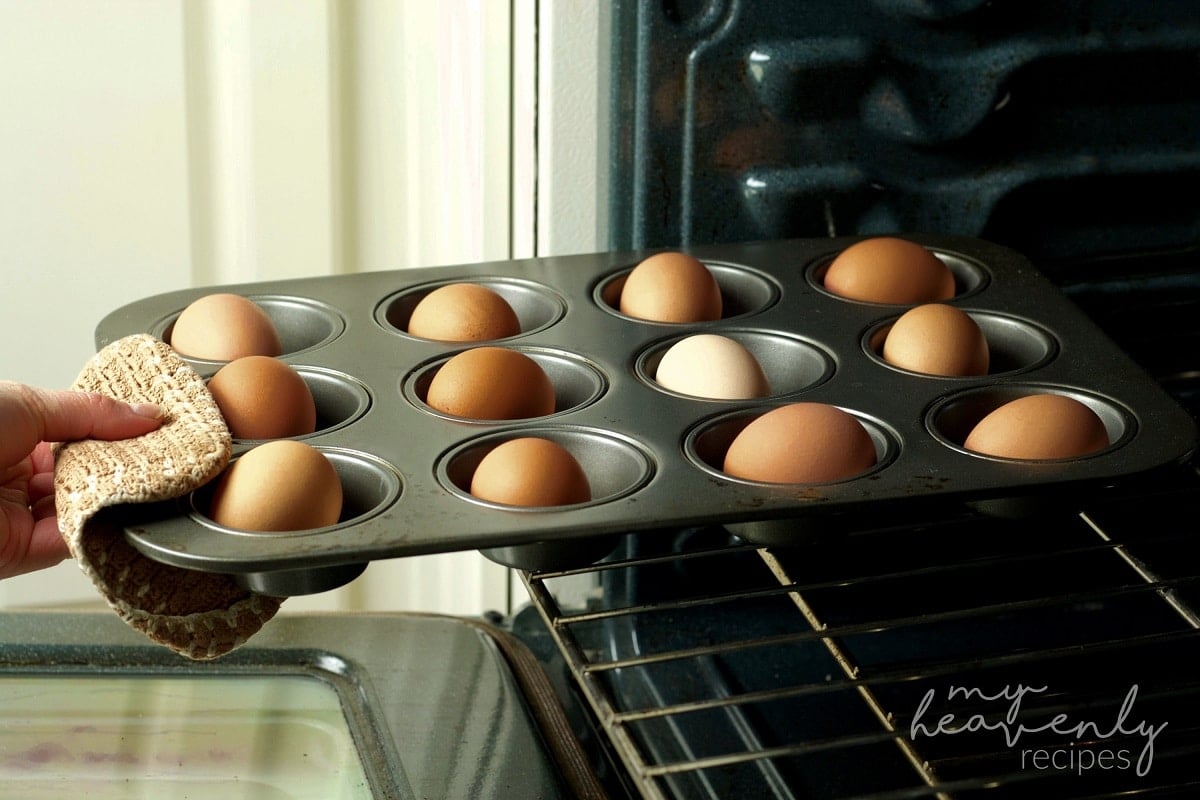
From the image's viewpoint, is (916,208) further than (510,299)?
Yes

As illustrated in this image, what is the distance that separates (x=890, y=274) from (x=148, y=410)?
635mm

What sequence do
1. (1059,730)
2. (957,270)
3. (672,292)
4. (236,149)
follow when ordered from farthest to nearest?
(236,149), (957,270), (672,292), (1059,730)

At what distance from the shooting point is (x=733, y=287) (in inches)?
52.0

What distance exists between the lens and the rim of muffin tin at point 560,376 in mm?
1123

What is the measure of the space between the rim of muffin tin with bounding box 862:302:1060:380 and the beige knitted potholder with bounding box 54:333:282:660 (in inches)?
21.0

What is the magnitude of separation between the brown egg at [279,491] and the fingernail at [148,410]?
0.07 metres

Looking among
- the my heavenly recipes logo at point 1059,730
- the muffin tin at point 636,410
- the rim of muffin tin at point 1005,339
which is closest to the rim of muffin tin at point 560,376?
the muffin tin at point 636,410

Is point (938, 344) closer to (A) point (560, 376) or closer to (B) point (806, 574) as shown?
(A) point (560, 376)

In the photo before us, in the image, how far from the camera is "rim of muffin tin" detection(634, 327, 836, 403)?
1171mm

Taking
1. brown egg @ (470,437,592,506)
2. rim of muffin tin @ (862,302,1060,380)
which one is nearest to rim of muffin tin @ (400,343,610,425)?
brown egg @ (470,437,592,506)

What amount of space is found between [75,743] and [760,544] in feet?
1.84

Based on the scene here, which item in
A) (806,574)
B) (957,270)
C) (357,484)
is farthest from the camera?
(806,574)

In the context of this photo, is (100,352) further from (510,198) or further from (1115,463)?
(1115,463)

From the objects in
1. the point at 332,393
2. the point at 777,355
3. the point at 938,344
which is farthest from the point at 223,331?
the point at 938,344
